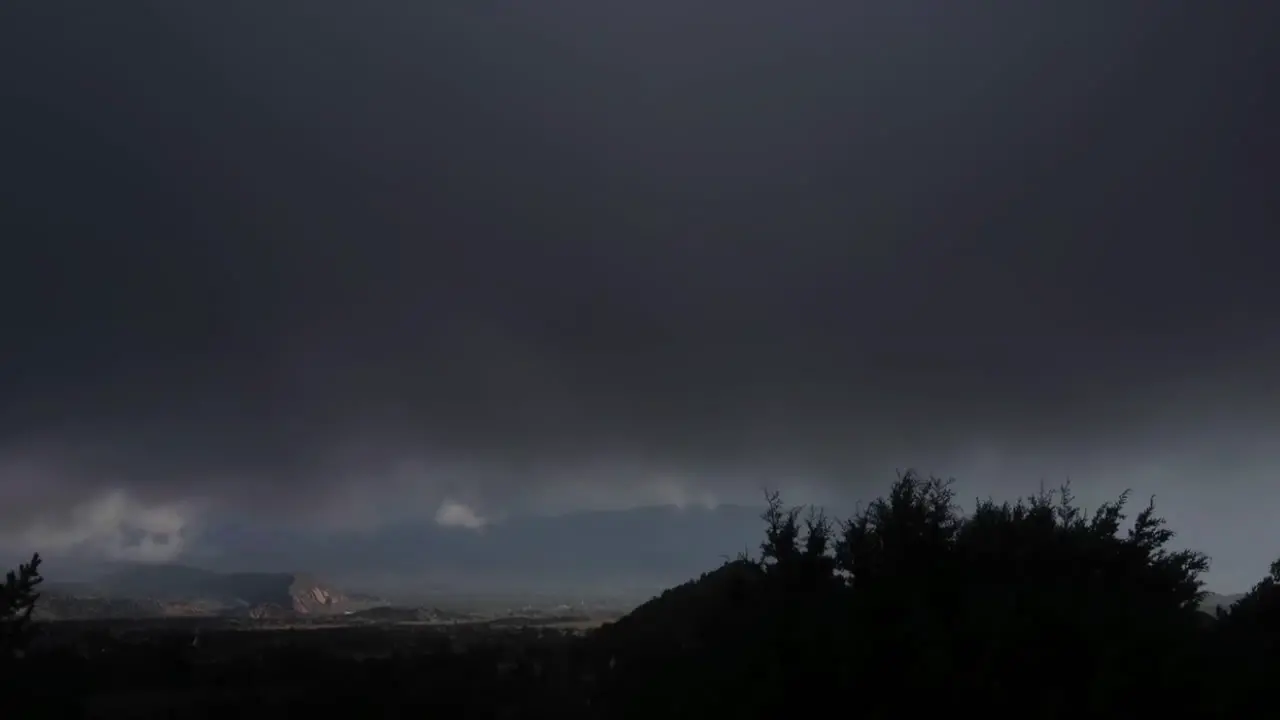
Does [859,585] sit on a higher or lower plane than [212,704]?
higher

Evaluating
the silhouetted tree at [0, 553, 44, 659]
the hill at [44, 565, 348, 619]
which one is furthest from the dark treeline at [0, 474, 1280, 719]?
the hill at [44, 565, 348, 619]

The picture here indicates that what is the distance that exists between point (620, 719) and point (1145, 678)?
29.6ft

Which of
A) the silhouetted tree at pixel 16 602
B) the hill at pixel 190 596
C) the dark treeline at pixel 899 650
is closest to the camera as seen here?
→ the dark treeline at pixel 899 650

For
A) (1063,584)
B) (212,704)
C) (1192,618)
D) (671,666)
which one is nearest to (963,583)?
(1063,584)

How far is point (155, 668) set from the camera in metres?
35.0

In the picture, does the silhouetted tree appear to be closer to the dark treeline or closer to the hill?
the dark treeline

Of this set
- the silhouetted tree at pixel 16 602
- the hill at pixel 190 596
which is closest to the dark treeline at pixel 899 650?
the silhouetted tree at pixel 16 602

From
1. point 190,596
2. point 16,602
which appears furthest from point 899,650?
point 190,596

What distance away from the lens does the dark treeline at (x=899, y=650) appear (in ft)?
46.6

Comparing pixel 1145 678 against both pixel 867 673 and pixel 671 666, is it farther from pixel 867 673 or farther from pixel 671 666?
pixel 671 666

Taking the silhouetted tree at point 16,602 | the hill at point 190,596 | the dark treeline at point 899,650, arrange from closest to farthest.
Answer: the dark treeline at point 899,650 → the silhouetted tree at point 16,602 → the hill at point 190,596

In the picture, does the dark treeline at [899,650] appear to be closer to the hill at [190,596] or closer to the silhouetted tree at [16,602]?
the silhouetted tree at [16,602]

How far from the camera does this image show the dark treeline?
46.6 feet

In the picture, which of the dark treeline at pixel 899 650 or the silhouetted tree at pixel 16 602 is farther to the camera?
the silhouetted tree at pixel 16 602
